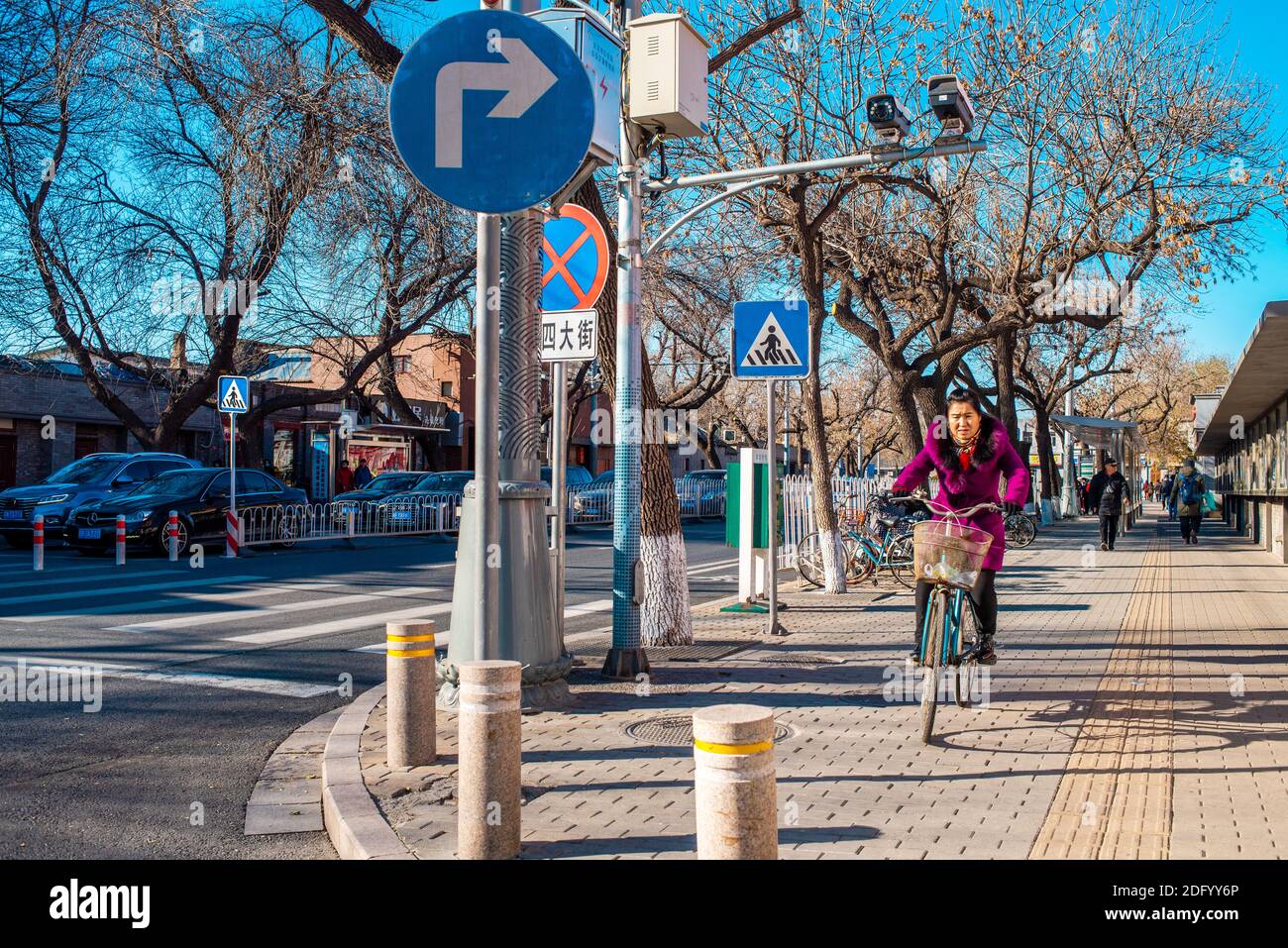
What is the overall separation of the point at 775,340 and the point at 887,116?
2111 mm

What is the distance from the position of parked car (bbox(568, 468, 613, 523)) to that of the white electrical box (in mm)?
22698

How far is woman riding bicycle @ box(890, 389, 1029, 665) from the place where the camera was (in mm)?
6379

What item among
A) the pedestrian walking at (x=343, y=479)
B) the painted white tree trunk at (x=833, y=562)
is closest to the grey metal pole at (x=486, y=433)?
the painted white tree trunk at (x=833, y=562)

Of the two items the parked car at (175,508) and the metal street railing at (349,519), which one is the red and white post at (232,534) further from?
the metal street railing at (349,519)

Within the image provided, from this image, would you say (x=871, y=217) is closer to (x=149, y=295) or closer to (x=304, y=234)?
(x=304, y=234)

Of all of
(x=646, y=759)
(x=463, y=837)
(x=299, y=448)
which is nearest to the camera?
(x=463, y=837)

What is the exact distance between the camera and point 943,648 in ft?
19.9

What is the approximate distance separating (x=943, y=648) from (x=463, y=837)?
3193 mm

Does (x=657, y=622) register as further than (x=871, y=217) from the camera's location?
No

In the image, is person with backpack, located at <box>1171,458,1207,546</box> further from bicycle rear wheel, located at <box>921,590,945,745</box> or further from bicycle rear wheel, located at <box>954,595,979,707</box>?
bicycle rear wheel, located at <box>921,590,945,745</box>

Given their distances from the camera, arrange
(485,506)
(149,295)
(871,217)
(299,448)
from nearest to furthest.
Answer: (485,506), (871,217), (149,295), (299,448)

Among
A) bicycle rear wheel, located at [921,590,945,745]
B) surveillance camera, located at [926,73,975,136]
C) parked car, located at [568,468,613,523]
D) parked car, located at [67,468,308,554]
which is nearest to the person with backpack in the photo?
parked car, located at [568,468,613,523]
